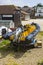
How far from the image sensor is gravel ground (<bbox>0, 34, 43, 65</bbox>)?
1030 centimetres

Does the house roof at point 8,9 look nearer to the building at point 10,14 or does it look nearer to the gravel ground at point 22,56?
the building at point 10,14

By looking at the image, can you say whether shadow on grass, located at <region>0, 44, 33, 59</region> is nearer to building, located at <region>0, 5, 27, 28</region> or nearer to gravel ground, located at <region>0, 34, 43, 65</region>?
gravel ground, located at <region>0, 34, 43, 65</region>

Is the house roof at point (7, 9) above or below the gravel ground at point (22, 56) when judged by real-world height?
below

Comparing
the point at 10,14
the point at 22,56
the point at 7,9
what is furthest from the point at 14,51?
the point at 7,9

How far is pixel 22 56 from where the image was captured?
1123 centimetres

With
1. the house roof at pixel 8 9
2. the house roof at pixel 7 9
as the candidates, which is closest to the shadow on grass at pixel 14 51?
the house roof at pixel 8 9

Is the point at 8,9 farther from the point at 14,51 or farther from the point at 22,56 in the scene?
the point at 22,56

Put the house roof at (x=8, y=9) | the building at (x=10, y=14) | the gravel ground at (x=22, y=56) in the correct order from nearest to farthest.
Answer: the gravel ground at (x=22, y=56), the building at (x=10, y=14), the house roof at (x=8, y=9)

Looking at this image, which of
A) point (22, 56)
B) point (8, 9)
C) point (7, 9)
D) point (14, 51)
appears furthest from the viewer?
point (7, 9)

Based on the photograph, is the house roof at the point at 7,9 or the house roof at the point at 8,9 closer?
the house roof at the point at 8,9

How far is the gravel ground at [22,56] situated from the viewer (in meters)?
10.3

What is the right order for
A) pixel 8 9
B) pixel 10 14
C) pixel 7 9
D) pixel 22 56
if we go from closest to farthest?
pixel 22 56 → pixel 10 14 → pixel 8 9 → pixel 7 9

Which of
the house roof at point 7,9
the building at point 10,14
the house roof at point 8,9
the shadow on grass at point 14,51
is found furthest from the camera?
the house roof at point 7,9

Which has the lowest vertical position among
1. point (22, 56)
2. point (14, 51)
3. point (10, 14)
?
point (10, 14)
